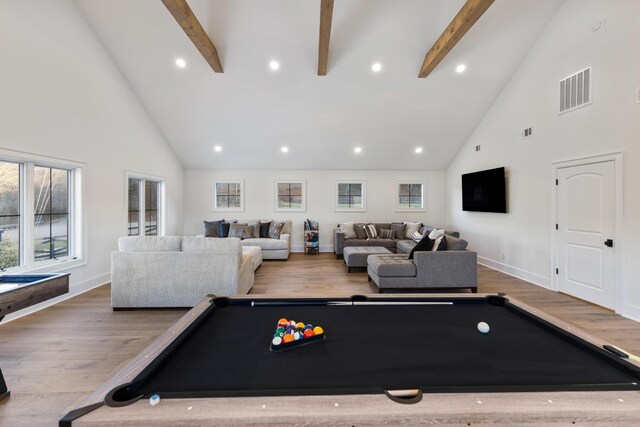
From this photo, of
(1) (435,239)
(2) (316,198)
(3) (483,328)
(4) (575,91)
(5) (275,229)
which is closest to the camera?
(3) (483,328)

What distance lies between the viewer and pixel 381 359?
110 centimetres

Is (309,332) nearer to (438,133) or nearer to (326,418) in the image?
(326,418)

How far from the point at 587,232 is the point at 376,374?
13.6ft

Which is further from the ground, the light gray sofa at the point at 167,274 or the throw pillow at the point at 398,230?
the throw pillow at the point at 398,230

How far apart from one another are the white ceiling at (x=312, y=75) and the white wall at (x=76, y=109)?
1.41ft

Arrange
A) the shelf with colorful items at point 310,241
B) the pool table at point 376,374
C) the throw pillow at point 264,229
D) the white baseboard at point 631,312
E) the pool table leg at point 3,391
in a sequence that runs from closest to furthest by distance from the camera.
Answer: the pool table at point 376,374
the pool table leg at point 3,391
the white baseboard at point 631,312
the throw pillow at point 264,229
the shelf with colorful items at point 310,241

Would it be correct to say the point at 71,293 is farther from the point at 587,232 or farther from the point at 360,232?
the point at 587,232

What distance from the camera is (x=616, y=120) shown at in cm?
317

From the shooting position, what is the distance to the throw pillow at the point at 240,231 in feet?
21.4

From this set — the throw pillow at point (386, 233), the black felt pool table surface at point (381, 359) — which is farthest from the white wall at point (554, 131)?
the black felt pool table surface at point (381, 359)

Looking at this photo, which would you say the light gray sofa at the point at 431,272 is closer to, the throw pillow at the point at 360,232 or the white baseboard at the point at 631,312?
the white baseboard at the point at 631,312

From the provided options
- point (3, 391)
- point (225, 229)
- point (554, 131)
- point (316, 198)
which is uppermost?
point (554, 131)

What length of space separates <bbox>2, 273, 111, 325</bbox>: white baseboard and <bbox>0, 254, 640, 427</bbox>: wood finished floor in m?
0.09

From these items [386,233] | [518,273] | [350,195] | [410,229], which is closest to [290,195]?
[350,195]
